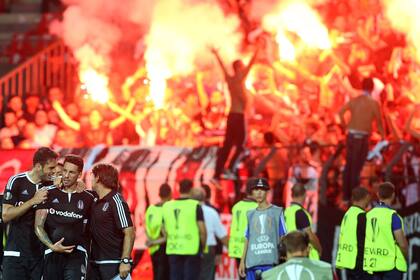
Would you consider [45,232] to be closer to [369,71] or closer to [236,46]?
[369,71]

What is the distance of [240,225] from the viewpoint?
49.0 ft

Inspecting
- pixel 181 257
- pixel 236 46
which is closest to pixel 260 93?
pixel 236 46

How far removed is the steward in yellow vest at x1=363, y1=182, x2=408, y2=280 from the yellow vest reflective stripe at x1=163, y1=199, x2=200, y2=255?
2.99m

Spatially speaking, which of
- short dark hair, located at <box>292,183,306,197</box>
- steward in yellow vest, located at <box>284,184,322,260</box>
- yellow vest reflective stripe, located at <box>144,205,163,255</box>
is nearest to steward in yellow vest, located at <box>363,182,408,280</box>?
steward in yellow vest, located at <box>284,184,322,260</box>

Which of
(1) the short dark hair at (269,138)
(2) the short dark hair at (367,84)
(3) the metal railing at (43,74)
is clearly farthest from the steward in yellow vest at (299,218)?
(3) the metal railing at (43,74)

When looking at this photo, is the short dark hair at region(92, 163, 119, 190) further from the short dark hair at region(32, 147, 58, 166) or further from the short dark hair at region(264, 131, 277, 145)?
the short dark hair at region(264, 131, 277, 145)

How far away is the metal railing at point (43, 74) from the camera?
25094 millimetres

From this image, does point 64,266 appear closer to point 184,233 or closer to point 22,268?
point 22,268

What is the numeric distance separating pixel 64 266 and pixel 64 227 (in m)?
0.37

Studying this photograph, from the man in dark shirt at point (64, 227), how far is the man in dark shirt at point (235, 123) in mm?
7418

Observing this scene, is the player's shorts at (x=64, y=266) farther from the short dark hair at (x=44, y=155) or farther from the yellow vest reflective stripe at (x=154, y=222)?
the yellow vest reflective stripe at (x=154, y=222)

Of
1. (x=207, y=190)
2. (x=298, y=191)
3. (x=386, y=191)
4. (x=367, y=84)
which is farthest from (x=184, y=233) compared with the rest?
(x=367, y=84)

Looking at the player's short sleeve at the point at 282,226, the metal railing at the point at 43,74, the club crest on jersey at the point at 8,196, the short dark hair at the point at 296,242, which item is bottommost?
the short dark hair at the point at 296,242

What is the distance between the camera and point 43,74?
25.5 meters
